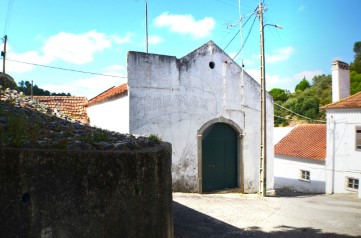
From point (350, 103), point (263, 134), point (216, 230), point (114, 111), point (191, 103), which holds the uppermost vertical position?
point (350, 103)

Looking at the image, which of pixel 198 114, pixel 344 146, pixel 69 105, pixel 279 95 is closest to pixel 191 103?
pixel 198 114

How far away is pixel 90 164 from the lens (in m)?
3.13

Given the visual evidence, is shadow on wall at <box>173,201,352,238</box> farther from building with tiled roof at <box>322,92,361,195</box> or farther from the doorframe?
building with tiled roof at <box>322,92,361,195</box>

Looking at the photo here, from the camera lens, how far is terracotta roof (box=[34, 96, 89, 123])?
14734 mm

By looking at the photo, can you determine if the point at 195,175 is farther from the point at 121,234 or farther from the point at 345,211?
the point at 121,234

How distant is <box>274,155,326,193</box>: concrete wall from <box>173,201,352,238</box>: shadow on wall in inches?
570

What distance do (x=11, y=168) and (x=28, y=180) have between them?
0.53 feet

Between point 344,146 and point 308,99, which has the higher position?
point 308,99

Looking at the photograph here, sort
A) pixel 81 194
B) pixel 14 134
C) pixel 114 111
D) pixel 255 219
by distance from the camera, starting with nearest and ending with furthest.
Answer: pixel 81 194, pixel 14 134, pixel 255 219, pixel 114 111

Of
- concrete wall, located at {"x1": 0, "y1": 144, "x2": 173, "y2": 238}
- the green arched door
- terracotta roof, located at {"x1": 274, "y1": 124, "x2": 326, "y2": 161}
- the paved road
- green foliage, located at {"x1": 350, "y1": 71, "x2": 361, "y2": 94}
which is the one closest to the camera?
concrete wall, located at {"x1": 0, "y1": 144, "x2": 173, "y2": 238}

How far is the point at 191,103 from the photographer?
39.3 feet

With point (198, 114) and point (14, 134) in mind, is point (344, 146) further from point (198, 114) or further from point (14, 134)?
point (14, 134)

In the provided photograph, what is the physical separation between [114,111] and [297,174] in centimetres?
1502

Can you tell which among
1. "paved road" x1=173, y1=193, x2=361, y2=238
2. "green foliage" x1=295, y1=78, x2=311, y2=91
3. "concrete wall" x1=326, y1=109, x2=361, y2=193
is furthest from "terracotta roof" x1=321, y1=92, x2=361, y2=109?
"green foliage" x1=295, y1=78, x2=311, y2=91
